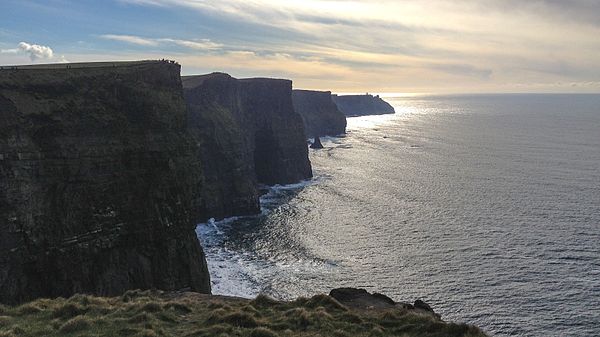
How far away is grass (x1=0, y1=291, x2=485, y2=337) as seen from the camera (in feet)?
73.4

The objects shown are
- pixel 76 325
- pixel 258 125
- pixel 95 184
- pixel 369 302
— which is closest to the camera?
pixel 76 325

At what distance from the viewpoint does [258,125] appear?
130 m

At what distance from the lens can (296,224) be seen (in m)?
84.4

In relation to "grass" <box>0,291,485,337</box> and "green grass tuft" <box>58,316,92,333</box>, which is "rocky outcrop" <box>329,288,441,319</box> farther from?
"green grass tuft" <box>58,316,92,333</box>

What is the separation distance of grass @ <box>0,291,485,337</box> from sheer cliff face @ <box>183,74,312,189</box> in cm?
7061

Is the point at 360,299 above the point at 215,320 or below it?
below

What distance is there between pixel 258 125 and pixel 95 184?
279 ft

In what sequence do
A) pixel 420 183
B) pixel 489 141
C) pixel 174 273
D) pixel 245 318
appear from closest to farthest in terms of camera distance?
pixel 245 318, pixel 174 273, pixel 420 183, pixel 489 141

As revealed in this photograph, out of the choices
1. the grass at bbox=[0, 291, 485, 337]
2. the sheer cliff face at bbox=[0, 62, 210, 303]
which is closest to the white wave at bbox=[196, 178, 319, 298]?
the sheer cliff face at bbox=[0, 62, 210, 303]

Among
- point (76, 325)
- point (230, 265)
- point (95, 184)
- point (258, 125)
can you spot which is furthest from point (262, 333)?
point (258, 125)

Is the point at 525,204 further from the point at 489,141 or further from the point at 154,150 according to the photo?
the point at 489,141

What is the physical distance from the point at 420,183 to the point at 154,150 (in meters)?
77.0

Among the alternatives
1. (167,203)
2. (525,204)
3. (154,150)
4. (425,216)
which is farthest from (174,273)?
(525,204)

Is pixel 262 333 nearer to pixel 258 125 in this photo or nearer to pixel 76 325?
pixel 76 325
